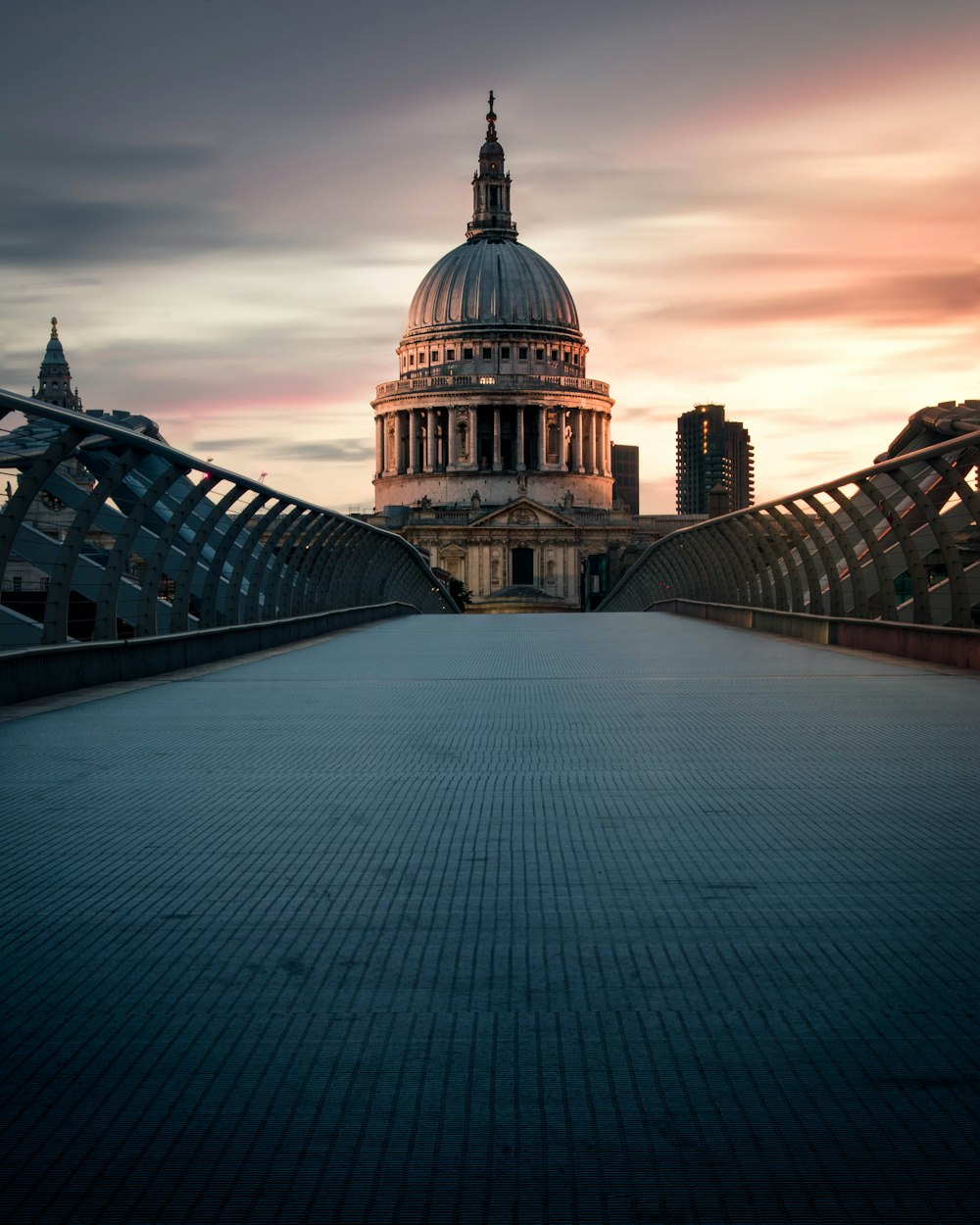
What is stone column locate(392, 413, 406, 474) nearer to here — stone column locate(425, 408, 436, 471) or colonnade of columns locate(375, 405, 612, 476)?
colonnade of columns locate(375, 405, 612, 476)

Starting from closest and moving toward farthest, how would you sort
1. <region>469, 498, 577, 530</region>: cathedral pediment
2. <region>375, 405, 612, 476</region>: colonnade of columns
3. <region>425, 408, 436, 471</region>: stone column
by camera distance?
<region>469, 498, 577, 530</region>: cathedral pediment, <region>375, 405, 612, 476</region>: colonnade of columns, <region>425, 408, 436, 471</region>: stone column

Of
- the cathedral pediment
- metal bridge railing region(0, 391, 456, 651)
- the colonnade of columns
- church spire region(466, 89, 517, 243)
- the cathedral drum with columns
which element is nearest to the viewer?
metal bridge railing region(0, 391, 456, 651)

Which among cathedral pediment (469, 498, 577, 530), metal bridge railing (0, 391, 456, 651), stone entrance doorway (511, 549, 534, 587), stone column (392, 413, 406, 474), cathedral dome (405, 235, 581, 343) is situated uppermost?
cathedral dome (405, 235, 581, 343)

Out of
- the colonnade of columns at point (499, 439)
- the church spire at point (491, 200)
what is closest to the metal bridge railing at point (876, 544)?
the colonnade of columns at point (499, 439)

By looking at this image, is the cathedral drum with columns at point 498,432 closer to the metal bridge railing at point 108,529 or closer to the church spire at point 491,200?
the church spire at point 491,200

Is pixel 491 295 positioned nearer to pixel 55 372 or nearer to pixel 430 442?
pixel 430 442

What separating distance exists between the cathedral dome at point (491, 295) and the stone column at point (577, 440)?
773 cm

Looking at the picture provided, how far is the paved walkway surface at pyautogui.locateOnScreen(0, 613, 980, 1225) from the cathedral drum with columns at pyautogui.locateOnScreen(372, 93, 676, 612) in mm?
136525

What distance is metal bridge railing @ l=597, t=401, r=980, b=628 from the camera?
519 inches

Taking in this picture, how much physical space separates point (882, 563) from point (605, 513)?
449 feet

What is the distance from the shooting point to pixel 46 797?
6766 millimetres

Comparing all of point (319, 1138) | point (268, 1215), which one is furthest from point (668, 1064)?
point (268, 1215)

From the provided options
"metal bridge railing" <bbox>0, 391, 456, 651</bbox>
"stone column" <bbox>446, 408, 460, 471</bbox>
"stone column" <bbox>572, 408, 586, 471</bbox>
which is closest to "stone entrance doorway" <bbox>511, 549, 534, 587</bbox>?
"stone column" <bbox>572, 408, 586, 471</bbox>

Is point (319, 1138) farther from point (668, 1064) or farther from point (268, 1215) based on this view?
point (668, 1064)
